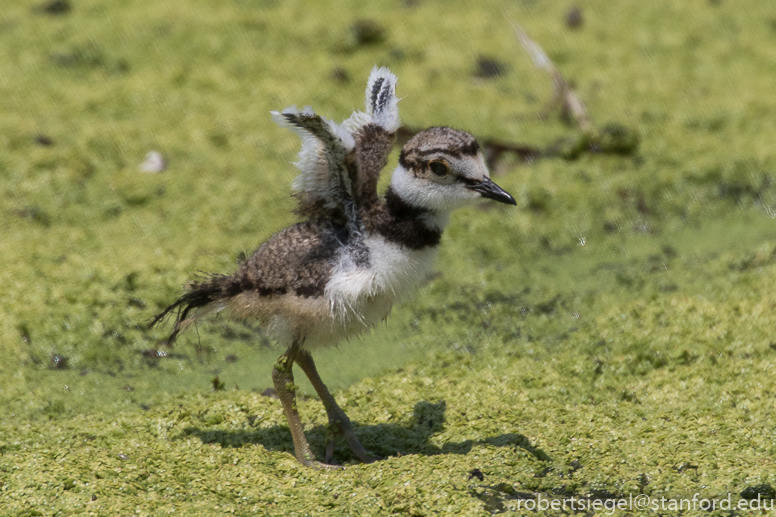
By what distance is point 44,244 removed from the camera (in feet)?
17.0

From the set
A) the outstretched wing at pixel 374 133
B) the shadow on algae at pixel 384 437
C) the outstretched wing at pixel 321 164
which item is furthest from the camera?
the shadow on algae at pixel 384 437

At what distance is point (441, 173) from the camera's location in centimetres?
340

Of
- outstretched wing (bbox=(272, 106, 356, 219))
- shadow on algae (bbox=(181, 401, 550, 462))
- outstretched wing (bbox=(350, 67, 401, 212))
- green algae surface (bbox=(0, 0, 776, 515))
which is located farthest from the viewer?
shadow on algae (bbox=(181, 401, 550, 462))

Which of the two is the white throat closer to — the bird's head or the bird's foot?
the bird's head

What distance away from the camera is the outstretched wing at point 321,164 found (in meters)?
3.10

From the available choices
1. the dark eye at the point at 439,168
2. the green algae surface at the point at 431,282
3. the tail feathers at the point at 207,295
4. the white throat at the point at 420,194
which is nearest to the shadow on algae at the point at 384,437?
the green algae surface at the point at 431,282

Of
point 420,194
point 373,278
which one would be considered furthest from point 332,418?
point 420,194

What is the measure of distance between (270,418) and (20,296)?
1.80m

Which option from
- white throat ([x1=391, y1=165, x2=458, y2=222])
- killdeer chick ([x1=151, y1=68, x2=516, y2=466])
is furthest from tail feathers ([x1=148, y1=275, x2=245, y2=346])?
white throat ([x1=391, y1=165, x2=458, y2=222])

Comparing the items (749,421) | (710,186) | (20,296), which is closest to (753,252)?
(710,186)

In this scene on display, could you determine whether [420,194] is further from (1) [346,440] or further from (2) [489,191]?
(1) [346,440]

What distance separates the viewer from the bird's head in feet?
11.1

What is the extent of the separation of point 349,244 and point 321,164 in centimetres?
36

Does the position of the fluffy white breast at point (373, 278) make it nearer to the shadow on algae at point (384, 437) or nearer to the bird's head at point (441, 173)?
the bird's head at point (441, 173)
